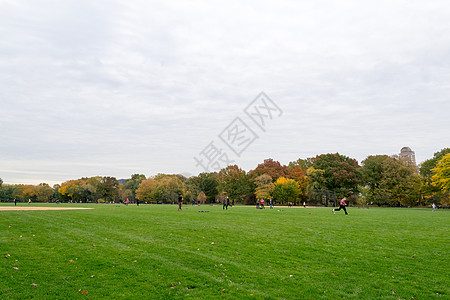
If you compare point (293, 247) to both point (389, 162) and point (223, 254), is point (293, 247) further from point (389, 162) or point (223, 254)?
point (389, 162)

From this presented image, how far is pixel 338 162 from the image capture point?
80.9 m

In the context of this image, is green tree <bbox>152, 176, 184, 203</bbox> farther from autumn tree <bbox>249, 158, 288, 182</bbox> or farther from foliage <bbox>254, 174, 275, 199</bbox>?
foliage <bbox>254, 174, 275, 199</bbox>

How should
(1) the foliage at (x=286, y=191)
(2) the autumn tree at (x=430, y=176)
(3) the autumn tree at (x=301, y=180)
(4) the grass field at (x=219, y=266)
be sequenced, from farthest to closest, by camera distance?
(3) the autumn tree at (x=301, y=180) → (1) the foliage at (x=286, y=191) → (2) the autumn tree at (x=430, y=176) → (4) the grass field at (x=219, y=266)

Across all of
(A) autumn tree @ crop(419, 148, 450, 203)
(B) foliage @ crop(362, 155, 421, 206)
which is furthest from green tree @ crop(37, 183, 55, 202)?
(A) autumn tree @ crop(419, 148, 450, 203)

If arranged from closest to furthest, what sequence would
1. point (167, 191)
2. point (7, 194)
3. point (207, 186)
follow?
1. point (167, 191)
2. point (207, 186)
3. point (7, 194)

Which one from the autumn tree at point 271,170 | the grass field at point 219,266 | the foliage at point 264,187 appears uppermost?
the autumn tree at point 271,170

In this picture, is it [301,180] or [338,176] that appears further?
[301,180]

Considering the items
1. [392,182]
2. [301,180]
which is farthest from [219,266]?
[301,180]

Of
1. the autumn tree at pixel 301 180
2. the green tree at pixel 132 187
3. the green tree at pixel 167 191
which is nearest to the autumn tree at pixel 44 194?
the green tree at pixel 132 187

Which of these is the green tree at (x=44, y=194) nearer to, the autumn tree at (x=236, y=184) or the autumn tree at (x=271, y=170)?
the autumn tree at (x=236, y=184)

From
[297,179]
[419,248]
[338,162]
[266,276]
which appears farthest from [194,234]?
[297,179]

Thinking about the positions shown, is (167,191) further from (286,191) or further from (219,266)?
(219,266)

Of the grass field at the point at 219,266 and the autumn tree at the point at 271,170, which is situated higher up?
the autumn tree at the point at 271,170

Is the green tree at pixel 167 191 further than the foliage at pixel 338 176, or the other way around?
the green tree at pixel 167 191
